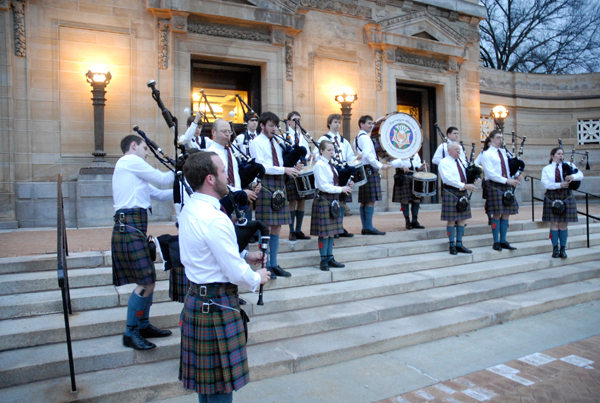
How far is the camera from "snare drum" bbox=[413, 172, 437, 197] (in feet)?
22.3

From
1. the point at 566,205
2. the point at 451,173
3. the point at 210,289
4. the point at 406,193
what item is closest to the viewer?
the point at 210,289

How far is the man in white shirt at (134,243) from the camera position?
11.0 ft

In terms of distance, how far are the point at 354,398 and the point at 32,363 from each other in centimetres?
226

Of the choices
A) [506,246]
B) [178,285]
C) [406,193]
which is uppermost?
[406,193]

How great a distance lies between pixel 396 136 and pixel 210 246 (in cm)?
528

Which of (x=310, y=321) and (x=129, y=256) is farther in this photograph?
(x=310, y=321)

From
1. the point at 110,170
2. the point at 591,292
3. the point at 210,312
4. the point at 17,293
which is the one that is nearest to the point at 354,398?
the point at 210,312

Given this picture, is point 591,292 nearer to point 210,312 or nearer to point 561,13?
point 210,312

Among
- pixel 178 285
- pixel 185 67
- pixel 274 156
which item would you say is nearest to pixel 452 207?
pixel 274 156

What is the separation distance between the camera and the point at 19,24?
7.61 m

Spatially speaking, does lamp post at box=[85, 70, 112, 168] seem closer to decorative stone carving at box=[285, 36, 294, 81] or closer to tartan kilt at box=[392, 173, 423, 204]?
decorative stone carving at box=[285, 36, 294, 81]

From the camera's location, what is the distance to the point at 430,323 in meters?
4.33

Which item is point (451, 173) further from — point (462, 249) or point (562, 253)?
point (562, 253)

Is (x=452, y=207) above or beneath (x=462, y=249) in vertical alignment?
above
